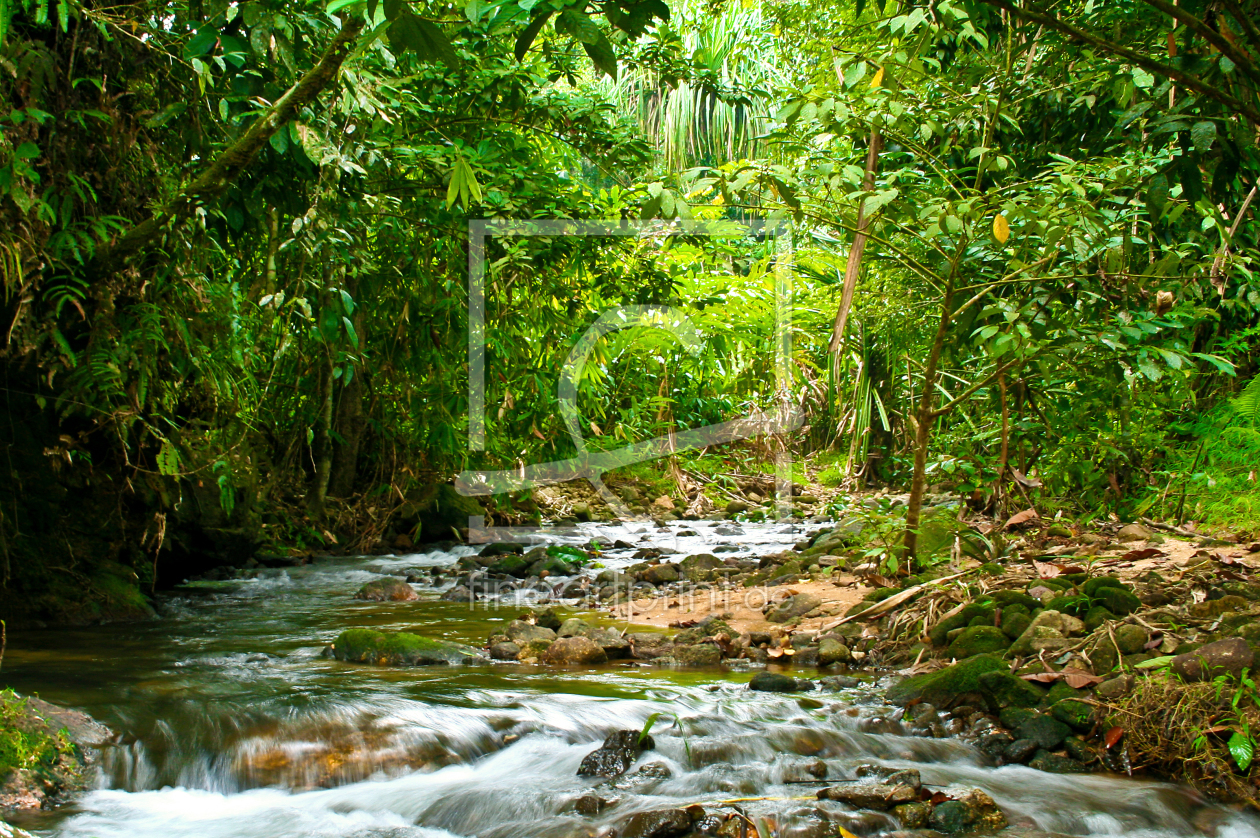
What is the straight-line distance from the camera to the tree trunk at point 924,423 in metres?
3.97

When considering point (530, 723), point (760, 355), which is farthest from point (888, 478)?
point (530, 723)

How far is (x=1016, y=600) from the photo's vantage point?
12.7 feet

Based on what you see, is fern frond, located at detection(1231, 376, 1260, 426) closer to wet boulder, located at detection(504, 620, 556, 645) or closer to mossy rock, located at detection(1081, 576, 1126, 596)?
mossy rock, located at detection(1081, 576, 1126, 596)

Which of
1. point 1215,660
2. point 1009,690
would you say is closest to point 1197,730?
point 1215,660

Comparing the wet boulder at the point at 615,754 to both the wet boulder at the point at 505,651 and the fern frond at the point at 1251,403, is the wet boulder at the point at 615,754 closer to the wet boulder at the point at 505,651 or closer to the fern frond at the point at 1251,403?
the wet boulder at the point at 505,651

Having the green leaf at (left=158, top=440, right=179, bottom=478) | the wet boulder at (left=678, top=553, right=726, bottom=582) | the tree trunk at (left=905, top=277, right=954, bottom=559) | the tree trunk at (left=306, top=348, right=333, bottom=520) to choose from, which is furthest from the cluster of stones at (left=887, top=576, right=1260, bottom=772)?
the tree trunk at (left=306, top=348, right=333, bottom=520)

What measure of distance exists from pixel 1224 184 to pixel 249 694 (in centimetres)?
357

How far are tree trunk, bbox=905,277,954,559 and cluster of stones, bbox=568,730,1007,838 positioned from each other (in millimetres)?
→ 1849

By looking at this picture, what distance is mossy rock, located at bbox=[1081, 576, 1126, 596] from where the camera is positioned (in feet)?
12.1

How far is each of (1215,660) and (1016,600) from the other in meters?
1.12

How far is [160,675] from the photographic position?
363 cm

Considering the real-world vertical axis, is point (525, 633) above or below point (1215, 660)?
below

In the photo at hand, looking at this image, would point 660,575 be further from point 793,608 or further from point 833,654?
point 833,654

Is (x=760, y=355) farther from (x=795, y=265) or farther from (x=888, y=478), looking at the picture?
(x=888, y=478)
